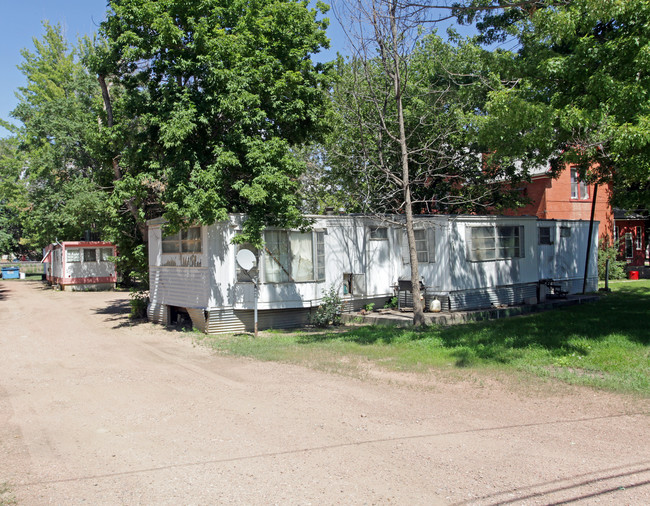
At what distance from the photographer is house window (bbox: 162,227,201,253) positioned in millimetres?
13867

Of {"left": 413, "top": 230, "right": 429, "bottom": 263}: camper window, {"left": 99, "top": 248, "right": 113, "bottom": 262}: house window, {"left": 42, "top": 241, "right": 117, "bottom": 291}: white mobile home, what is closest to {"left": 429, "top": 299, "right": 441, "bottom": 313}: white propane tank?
{"left": 413, "top": 230, "right": 429, "bottom": 263}: camper window

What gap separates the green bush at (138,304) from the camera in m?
16.7

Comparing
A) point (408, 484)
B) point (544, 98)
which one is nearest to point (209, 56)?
point (544, 98)

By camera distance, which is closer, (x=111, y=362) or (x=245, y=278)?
(x=111, y=362)

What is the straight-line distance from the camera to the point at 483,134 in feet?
34.3

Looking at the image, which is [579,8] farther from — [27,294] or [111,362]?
[27,294]

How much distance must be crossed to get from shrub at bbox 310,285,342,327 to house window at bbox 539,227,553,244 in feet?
25.2

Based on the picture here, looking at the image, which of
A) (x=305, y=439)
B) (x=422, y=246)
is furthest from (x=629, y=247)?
(x=305, y=439)

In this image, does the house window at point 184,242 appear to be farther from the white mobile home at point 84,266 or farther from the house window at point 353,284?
the white mobile home at point 84,266

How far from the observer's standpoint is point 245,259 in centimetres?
1266

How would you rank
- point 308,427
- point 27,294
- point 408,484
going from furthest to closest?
point 27,294, point 308,427, point 408,484

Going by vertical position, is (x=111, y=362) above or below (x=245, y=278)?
below

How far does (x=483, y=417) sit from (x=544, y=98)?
270 inches

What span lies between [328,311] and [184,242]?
14.8 feet
